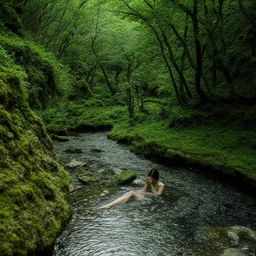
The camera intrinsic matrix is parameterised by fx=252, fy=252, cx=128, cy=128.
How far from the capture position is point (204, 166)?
39.6ft

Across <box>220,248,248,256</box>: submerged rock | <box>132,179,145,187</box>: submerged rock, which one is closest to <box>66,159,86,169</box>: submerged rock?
<box>132,179,145,187</box>: submerged rock

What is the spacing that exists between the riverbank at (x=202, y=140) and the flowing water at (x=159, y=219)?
91 centimetres

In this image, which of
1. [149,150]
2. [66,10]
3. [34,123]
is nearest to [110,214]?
[34,123]

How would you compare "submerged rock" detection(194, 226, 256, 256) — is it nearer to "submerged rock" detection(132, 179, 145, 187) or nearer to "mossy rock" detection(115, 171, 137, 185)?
"submerged rock" detection(132, 179, 145, 187)

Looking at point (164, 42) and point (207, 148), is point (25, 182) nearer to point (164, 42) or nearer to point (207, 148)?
point (207, 148)

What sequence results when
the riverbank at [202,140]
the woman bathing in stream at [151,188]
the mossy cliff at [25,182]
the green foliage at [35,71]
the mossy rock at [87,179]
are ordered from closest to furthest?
the mossy cliff at [25,182]
the woman bathing in stream at [151,188]
the mossy rock at [87,179]
the riverbank at [202,140]
the green foliage at [35,71]

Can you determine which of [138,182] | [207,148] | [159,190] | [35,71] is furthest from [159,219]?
[35,71]

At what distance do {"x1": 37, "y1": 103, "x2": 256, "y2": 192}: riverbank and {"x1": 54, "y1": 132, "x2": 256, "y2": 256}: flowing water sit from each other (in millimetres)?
912

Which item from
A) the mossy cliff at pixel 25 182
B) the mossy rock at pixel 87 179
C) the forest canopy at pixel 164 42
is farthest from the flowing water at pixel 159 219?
the forest canopy at pixel 164 42

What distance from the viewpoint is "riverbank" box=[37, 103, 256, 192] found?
11.3 metres

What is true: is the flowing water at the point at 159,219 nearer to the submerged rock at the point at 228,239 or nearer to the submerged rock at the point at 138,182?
the submerged rock at the point at 228,239

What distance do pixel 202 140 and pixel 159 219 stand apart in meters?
8.28

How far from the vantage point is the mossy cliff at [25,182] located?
4062 mm

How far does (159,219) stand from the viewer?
7.37 m
